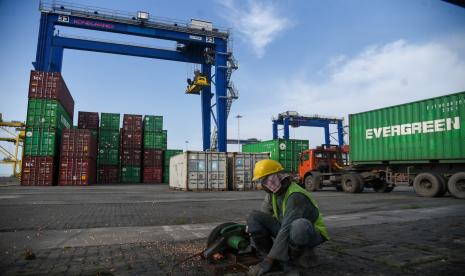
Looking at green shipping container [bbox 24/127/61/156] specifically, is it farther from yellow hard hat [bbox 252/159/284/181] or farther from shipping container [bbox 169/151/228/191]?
yellow hard hat [bbox 252/159/284/181]

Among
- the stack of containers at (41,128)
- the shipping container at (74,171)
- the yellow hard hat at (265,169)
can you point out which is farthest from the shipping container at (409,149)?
the stack of containers at (41,128)

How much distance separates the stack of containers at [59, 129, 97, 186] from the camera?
25689mm

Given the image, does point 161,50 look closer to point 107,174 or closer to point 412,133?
point 107,174

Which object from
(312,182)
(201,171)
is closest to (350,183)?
(312,182)

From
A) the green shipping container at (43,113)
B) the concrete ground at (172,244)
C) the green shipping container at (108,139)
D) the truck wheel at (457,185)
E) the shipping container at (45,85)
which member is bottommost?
the concrete ground at (172,244)

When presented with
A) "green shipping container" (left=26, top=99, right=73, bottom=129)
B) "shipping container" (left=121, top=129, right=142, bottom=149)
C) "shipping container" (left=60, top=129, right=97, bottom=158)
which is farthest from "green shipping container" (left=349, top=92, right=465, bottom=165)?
"shipping container" (left=121, top=129, right=142, bottom=149)

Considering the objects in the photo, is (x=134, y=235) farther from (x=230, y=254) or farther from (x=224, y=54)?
(x=224, y=54)

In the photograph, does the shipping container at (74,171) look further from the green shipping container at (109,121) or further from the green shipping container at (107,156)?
the green shipping container at (109,121)

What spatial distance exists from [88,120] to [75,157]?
8819mm

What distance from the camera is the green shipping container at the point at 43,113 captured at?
24.2m

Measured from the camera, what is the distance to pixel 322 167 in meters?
19.0

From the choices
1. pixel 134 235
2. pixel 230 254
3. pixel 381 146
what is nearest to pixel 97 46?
pixel 381 146

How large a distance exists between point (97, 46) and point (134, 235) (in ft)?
85.2

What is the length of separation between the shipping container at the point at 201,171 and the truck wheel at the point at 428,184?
11.5 meters
